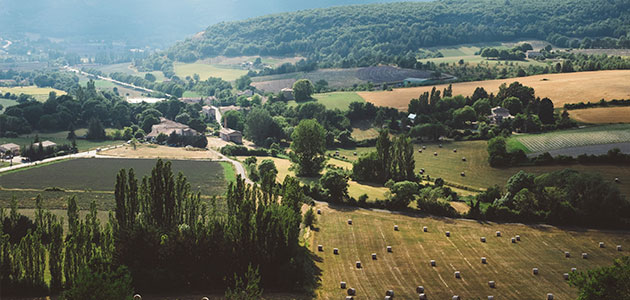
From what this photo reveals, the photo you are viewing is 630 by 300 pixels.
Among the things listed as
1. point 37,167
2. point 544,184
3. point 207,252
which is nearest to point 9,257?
point 207,252

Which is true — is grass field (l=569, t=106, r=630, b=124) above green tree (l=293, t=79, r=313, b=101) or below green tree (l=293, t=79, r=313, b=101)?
below

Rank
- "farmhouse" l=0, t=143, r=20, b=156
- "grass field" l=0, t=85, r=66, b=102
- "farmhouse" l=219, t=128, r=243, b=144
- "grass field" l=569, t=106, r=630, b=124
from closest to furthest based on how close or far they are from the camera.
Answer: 1. "grass field" l=569, t=106, r=630, b=124
2. "farmhouse" l=0, t=143, r=20, b=156
3. "farmhouse" l=219, t=128, r=243, b=144
4. "grass field" l=0, t=85, r=66, b=102

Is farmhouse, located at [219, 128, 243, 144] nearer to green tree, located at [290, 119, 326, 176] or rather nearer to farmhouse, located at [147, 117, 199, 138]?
farmhouse, located at [147, 117, 199, 138]

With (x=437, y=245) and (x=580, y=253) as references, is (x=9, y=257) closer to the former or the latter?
(x=437, y=245)

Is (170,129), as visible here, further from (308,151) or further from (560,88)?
(560,88)

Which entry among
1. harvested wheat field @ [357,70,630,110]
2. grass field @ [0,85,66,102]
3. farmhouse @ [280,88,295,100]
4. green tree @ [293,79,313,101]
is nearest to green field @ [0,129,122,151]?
green tree @ [293,79,313,101]

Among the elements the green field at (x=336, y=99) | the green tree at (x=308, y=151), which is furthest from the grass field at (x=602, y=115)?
the green field at (x=336, y=99)
